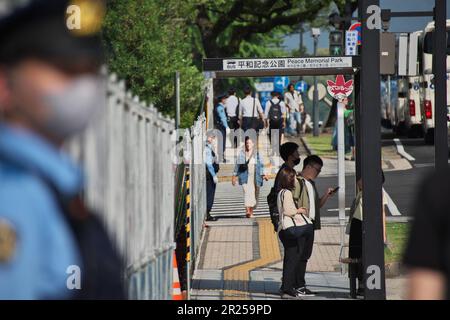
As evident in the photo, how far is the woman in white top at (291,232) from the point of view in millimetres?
14062

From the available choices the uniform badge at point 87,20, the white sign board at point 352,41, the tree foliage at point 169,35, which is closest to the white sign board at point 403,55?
the tree foliage at point 169,35

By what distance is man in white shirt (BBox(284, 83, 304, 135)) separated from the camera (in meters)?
43.4

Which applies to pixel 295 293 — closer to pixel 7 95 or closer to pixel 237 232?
pixel 237 232

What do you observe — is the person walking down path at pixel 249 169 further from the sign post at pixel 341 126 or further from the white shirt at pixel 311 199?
the white shirt at pixel 311 199

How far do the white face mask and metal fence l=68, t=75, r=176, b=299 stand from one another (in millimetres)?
809

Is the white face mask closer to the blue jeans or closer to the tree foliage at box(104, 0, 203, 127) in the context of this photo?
the tree foliage at box(104, 0, 203, 127)

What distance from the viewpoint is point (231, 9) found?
154ft

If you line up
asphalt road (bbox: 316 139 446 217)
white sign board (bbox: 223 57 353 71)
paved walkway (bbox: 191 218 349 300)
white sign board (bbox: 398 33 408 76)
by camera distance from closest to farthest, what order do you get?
1. white sign board (bbox: 223 57 353 71)
2. paved walkway (bbox: 191 218 349 300)
3. white sign board (bbox: 398 33 408 76)
4. asphalt road (bbox: 316 139 446 217)

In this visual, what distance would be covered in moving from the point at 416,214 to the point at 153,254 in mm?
4177

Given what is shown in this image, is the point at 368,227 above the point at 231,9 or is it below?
below

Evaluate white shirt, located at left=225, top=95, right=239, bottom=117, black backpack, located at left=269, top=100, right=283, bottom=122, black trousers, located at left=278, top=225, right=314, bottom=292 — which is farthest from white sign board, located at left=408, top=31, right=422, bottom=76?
black backpack, located at left=269, top=100, right=283, bottom=122

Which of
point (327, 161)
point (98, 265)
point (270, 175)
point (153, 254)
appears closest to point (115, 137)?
point (153, 254)

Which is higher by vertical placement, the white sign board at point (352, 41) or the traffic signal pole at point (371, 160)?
the white sign board at point (352, 41)

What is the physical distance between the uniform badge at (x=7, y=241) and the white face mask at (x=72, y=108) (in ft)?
0.77
